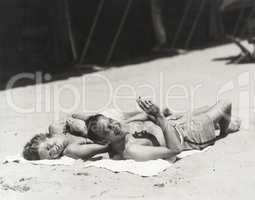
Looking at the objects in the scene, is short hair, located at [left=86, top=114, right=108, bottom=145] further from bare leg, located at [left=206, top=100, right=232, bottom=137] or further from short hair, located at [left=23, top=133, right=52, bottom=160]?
bare leg, located at [left=206, top=100, right=232, bottom=137]

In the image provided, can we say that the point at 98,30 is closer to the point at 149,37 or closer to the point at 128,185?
the point at 149,37

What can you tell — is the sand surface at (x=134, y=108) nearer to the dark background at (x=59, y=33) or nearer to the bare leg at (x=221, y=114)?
the bare leg at (x=221, y=114)

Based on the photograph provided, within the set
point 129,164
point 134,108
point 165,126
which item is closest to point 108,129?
point 129,164

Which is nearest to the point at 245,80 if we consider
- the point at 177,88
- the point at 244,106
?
the point at 177,88

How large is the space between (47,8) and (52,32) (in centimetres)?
49

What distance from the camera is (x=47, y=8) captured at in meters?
11.9

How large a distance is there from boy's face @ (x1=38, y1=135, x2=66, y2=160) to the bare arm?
2.8 inches

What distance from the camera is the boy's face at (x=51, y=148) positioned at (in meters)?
5.09

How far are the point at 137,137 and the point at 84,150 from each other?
47cm

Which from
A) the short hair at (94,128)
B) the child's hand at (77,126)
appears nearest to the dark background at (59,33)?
the child's hand at (77,126)

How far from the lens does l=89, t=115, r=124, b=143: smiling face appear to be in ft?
15.6

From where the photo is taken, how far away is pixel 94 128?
4832mm

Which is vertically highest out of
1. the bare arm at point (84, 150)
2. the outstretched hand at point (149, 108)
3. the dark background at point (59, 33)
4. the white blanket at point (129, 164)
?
the dark background at point (59, 33)

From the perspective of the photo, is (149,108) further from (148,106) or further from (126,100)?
(126,100)
